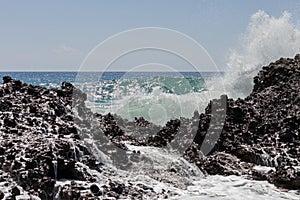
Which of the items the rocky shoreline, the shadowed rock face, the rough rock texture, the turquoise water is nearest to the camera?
the rough rock texture

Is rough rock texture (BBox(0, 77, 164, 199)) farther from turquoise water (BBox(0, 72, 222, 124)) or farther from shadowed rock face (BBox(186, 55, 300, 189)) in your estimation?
turquoise water (BBox(0, 72, 222, 124))

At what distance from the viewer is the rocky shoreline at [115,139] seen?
47.9 feet

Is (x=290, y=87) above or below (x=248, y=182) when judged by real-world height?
above

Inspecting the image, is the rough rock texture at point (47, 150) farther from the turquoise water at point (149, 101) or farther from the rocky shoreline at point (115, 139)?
the turquoise water at point (149, 101)

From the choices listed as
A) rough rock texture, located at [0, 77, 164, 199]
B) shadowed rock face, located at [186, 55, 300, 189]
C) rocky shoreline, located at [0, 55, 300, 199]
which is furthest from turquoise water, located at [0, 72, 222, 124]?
rough rock texture, located at [0, 77, 164, 199]

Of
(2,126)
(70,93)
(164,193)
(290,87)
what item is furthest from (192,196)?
(290,87)

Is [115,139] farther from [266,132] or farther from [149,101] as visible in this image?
[149,101]

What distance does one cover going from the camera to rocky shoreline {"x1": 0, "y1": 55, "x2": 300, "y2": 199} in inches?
575

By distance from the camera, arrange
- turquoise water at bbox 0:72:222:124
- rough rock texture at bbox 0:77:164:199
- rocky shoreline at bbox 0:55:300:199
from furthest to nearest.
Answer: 1. turquoise water at bbox 0:72:222:124
2. rocky shoreline at bbox 0:55:300:199
3. rough rock texture at bbox 0:77:164:199

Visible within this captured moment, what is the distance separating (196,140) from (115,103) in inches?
900

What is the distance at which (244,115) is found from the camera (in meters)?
25.4

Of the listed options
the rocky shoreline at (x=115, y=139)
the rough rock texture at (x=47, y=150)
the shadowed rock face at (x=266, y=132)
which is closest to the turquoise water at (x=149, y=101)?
the shadowed rock face at (x=266, y=132)

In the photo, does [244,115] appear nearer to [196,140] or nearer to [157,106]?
[196,140]

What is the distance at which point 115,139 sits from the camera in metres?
22.0
